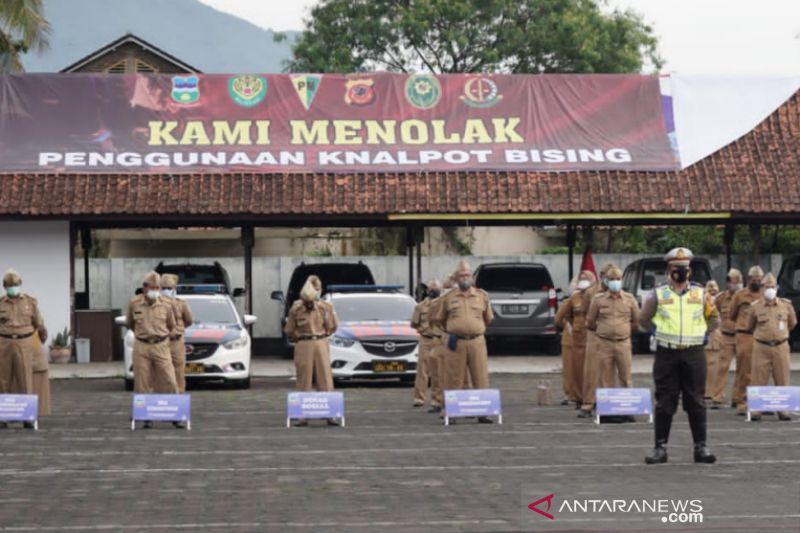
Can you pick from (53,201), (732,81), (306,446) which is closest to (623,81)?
(732,81)

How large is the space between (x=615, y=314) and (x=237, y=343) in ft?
26.3

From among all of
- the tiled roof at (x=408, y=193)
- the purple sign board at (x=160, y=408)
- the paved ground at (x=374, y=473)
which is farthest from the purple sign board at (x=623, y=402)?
the tiled roof at (x=408, y=193)

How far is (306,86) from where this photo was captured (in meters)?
34.7

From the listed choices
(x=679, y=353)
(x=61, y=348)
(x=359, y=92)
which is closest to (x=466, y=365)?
(x=679, y=353)

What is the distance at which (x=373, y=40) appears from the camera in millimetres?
57188

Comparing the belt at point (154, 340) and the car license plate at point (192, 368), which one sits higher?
the belt at point (154, 340)

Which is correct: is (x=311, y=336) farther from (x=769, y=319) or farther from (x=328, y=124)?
(x=328, y=124)

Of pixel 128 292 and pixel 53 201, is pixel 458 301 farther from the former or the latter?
pixel 128 292

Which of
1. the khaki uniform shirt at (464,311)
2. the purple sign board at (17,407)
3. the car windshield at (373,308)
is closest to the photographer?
the purple sign board at (17,407)

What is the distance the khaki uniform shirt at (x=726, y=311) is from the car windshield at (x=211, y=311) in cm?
829

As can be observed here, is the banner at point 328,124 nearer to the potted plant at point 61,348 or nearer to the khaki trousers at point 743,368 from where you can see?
the potted plant at point 61,348

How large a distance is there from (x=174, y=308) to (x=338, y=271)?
39.3 ft

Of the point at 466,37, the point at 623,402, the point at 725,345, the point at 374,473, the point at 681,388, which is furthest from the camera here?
the point at 466,37

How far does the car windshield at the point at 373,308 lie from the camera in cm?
2795
